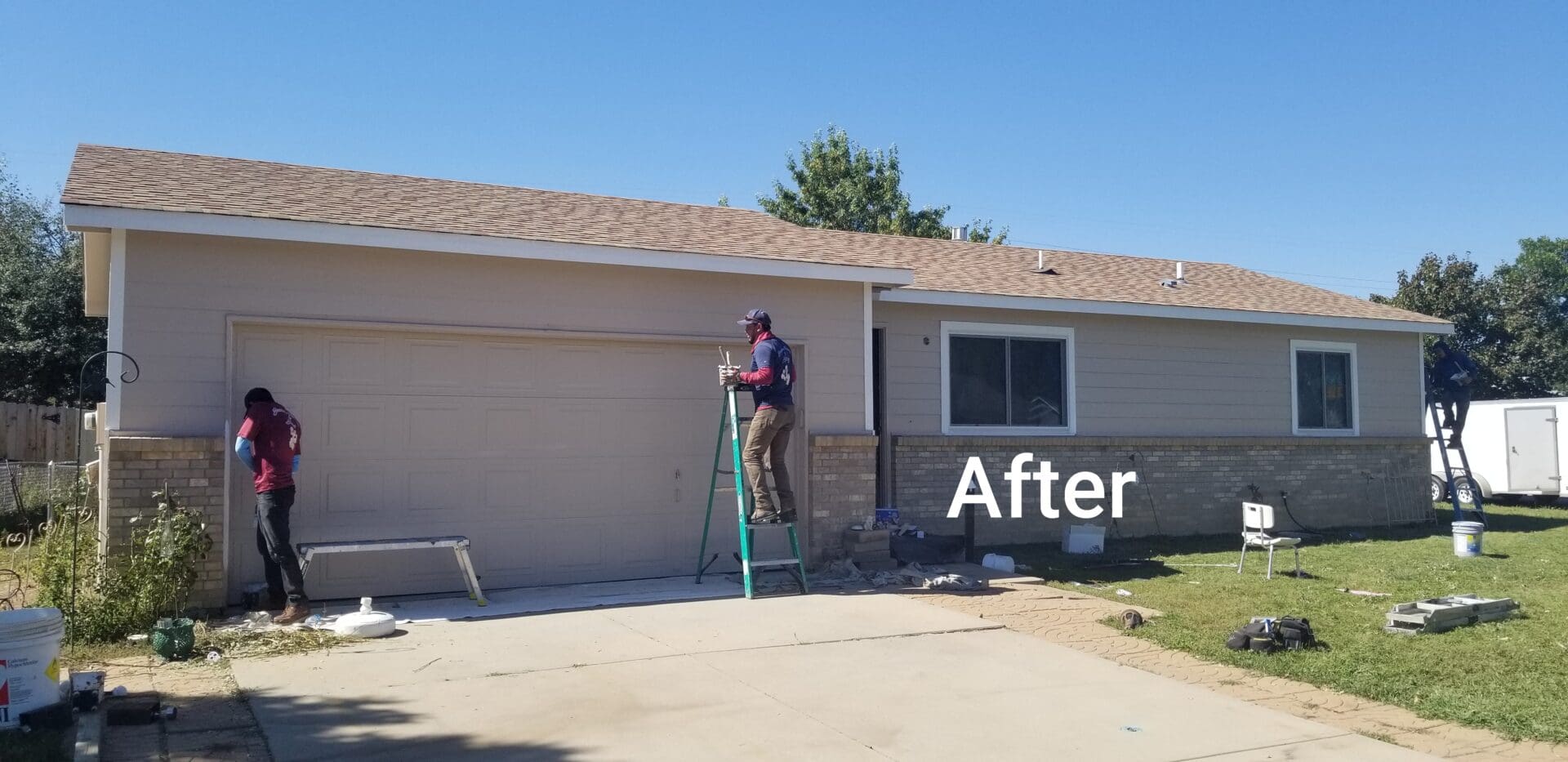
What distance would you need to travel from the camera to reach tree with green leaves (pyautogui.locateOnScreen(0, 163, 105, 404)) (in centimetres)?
2242

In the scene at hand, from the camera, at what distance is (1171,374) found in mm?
15062

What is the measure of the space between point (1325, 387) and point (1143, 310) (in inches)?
152

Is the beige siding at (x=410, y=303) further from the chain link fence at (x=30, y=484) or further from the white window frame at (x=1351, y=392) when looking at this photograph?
the chain link fence at (x=30, y=484)

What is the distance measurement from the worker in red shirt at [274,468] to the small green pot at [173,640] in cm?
96

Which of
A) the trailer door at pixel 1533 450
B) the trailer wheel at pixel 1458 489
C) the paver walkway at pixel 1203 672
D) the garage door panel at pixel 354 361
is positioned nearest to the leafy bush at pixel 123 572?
the garage door panel at pixel 354 361

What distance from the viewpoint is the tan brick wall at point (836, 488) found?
10781 millimetres

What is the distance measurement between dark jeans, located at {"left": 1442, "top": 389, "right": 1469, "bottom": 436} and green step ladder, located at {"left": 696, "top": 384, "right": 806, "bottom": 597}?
1082cm

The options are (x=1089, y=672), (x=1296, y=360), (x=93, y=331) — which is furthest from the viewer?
(x=93, y=331)

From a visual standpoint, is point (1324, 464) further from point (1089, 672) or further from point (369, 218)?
point (369, 218)

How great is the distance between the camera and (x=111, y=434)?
26.8 feet

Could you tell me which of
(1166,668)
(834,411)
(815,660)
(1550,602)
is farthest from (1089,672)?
(1550,602)

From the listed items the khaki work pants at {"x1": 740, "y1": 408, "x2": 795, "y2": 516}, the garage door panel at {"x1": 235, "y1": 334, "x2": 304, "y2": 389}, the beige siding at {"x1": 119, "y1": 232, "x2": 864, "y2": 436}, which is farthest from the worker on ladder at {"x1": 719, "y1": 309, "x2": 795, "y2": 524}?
the garage door panel at {"x1": 235, "y1": 334, "x2": 304, "y2": 389}

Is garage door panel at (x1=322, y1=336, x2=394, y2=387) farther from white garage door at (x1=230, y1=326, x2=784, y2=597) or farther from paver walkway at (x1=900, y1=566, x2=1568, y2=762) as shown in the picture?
paver walkway at (x1=900, y1=566, x2=1568, y2=762)

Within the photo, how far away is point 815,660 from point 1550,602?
672 cm
